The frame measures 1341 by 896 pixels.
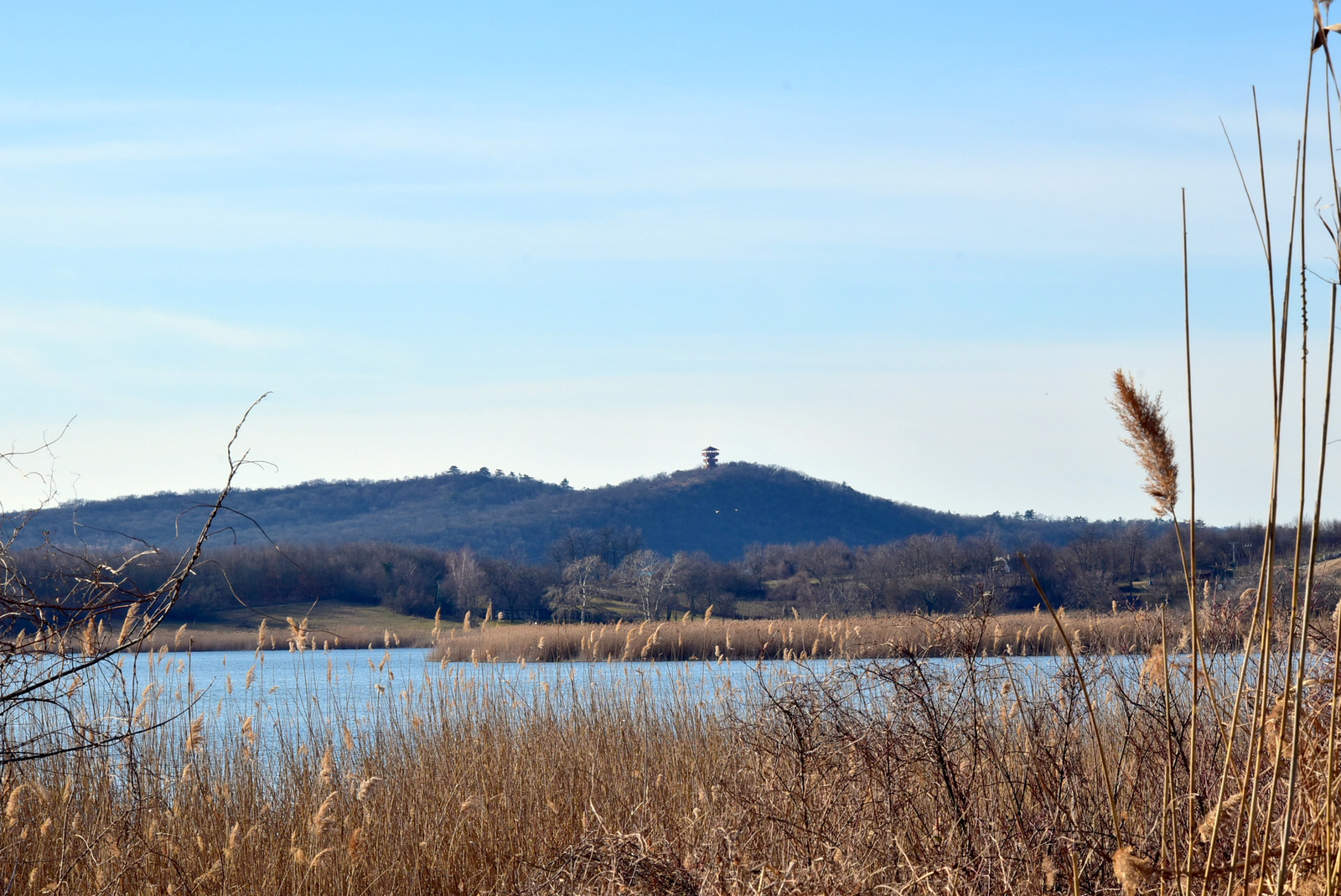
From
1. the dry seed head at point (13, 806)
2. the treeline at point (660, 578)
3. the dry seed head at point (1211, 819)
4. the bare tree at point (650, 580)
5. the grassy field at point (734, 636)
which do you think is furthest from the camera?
the bare tree at point (650, 580)

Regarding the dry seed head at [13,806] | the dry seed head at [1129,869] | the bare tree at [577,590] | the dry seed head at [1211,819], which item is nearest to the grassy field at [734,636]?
the dry seed head at [1211,819]

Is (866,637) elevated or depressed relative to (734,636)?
elevated

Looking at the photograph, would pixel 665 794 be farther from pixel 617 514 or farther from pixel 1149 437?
pixel 617 514

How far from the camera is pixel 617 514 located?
12012 centimetres

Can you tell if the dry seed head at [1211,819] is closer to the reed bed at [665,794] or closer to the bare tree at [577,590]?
the reed bed at [665,794]

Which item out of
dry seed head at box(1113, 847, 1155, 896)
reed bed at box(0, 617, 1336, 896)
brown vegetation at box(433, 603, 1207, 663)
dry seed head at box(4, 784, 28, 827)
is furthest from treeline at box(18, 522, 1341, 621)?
dry seed head at box(1113, 847, 1155, 896)

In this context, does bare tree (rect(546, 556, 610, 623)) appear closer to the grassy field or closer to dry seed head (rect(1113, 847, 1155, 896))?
the grassy field

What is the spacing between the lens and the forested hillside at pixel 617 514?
114 m

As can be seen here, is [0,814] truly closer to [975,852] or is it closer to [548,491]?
[975,852]

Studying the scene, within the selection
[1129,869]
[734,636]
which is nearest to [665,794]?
[1129,869]

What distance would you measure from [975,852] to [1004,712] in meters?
2.28

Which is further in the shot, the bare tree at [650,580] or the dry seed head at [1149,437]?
the bare tree at [650,580]

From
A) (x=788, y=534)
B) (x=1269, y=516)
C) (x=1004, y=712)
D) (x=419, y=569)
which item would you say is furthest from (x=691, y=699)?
(x=788, y=534)

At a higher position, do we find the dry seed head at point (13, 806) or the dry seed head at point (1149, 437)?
the dry seed head at point (1149, 437)
